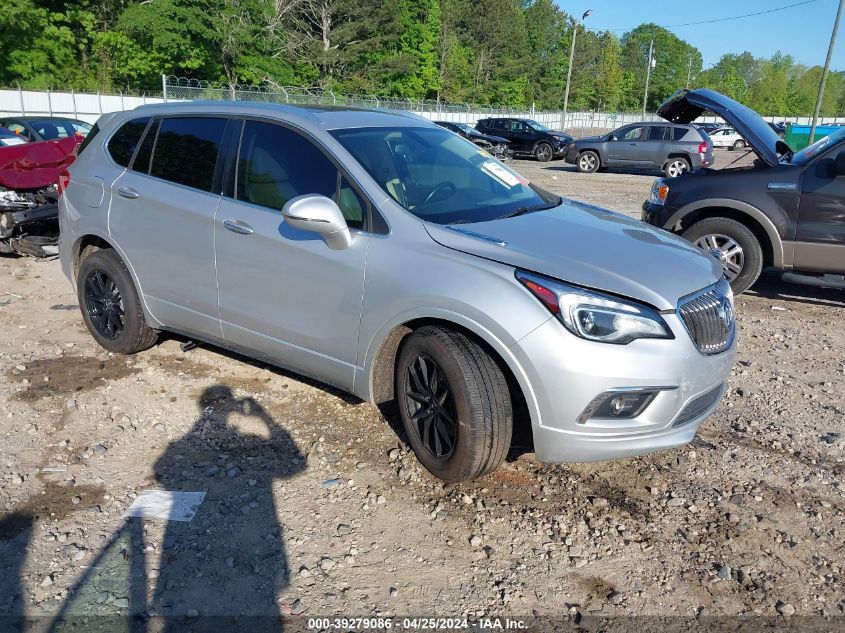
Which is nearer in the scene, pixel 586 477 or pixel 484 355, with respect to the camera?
pixel 484 355

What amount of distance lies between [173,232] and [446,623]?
2.97 metres

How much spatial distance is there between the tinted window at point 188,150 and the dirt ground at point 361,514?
138 centimetres

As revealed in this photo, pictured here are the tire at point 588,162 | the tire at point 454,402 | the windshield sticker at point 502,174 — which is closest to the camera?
the tire at point 454,402

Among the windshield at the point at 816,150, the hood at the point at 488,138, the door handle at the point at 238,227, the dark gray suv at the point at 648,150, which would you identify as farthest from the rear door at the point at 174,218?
the hood at the point at 488,138

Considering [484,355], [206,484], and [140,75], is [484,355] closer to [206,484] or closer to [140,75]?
[206,484]

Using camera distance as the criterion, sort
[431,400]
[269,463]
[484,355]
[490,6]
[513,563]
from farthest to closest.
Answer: [490,6], [269,463], [431,400], [484,355], [513,563]

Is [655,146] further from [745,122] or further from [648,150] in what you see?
[745,122]

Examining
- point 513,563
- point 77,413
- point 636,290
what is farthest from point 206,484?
point 636,290

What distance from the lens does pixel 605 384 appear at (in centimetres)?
304

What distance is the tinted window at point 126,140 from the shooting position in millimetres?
4948

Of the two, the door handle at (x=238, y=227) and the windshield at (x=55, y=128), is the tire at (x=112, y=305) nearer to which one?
the door handle at (x=238, y=227)

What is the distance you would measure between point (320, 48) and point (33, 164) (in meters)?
42.7

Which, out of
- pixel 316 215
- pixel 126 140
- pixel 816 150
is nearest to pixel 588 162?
pixel 816 150

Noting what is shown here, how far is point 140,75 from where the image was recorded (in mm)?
39312
